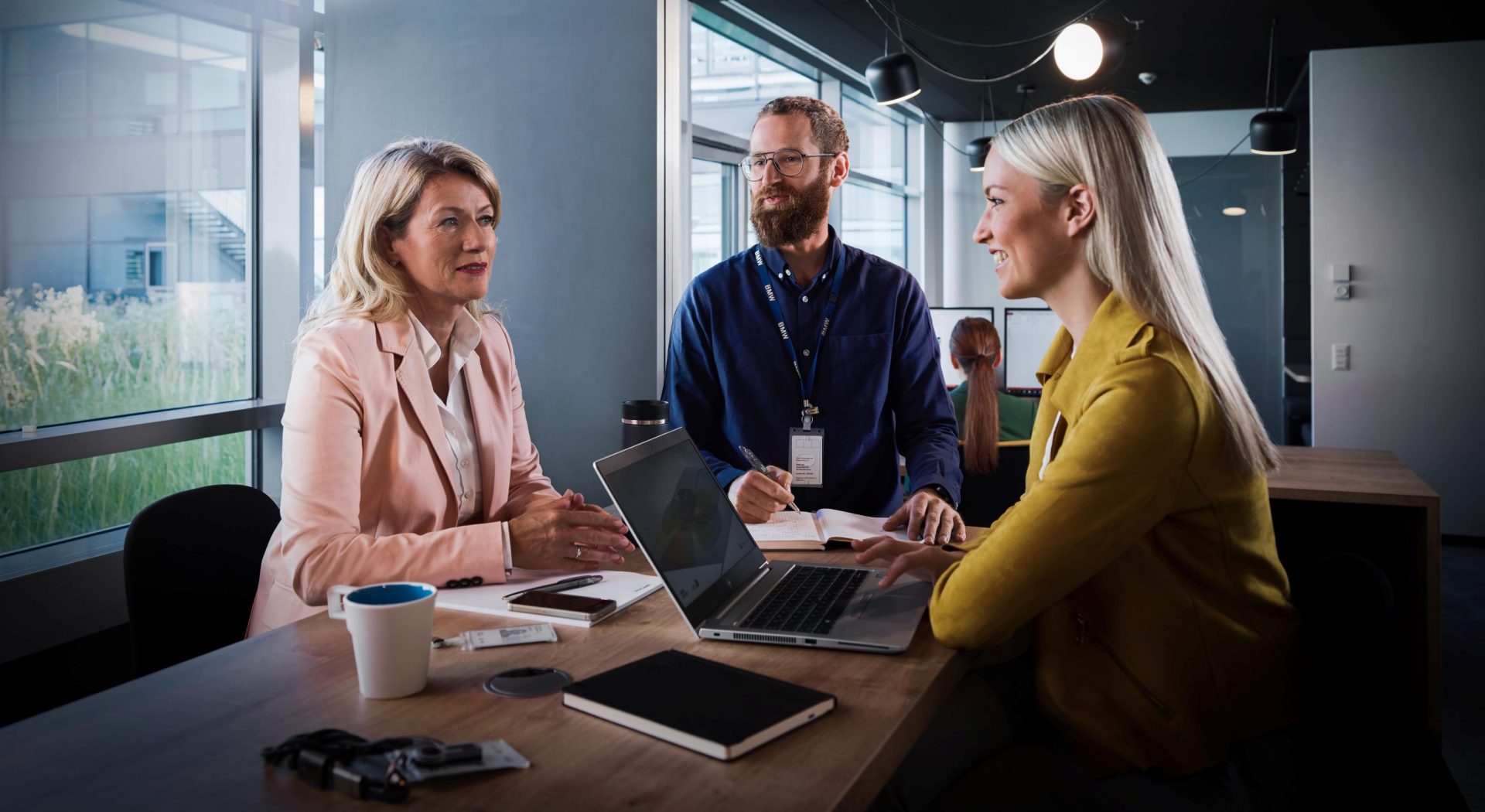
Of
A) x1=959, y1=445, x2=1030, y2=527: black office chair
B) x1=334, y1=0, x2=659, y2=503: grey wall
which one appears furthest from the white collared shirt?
x1=959, y1=445, x2=1030, y2=527: black office chair

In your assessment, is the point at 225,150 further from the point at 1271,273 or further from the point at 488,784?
the point at 1271,273

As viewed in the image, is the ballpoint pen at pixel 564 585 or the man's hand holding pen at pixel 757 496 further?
the man's hand holding pen at pixel 757 496

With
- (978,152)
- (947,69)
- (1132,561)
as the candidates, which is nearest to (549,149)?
(1132,561)

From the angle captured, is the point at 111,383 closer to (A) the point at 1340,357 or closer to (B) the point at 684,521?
(B) the point at 684,521

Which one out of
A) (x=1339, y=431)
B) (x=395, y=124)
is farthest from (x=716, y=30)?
(x=1339, y=431)

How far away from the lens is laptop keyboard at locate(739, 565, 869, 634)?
53.6 inches

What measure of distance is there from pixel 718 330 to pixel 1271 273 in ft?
28.4

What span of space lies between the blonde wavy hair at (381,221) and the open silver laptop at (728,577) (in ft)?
2.36

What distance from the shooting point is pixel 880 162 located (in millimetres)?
8742

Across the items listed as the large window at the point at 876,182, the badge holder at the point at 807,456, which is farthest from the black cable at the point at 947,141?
the badge holder at the point at 807,456

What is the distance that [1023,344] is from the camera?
6.19m

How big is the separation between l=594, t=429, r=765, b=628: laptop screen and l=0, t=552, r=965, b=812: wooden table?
0.29 ft

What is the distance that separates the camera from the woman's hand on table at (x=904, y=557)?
1.47 metres

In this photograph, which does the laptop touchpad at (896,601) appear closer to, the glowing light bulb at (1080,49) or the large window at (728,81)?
the glowing light bulb at (1080,49)
